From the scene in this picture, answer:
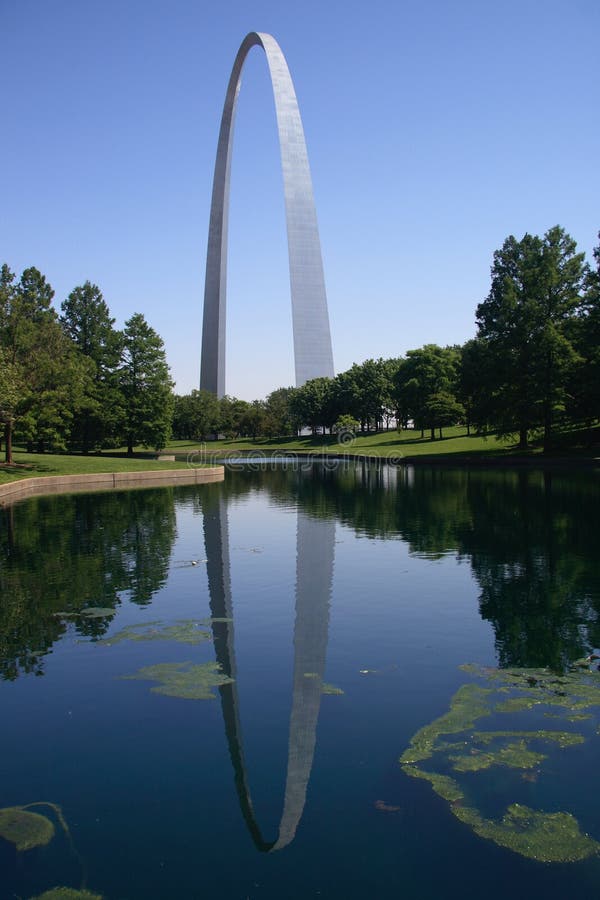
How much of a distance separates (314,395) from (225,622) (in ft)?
279

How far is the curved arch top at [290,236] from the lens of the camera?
67.0m

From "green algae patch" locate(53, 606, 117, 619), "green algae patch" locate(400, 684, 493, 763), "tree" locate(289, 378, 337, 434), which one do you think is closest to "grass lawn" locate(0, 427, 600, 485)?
"tree" locate(289, 378, 337, 434)

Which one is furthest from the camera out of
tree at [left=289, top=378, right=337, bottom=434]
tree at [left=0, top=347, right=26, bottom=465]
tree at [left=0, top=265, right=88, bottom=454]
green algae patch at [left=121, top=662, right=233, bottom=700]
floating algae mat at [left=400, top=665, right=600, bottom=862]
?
tree at [left=289, top=378, right=337, bottom=434]

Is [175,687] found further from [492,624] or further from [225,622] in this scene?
[492,624]

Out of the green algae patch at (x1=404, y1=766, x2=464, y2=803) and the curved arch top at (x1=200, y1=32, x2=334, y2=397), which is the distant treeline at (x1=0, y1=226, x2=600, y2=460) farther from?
the green algae patch at (x1=404, y1=766, x2=464, y2=803)

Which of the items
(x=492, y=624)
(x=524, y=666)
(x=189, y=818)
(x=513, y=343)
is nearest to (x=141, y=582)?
(x=492, y=624)

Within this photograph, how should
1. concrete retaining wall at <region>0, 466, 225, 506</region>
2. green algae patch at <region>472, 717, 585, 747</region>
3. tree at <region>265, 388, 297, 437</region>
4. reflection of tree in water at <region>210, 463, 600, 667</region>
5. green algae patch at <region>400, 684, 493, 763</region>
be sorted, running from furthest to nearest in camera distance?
tree at <region>265, 388, 297, 437</region> < concrete retaining wall at <region>0, 466, 225, 506</region> < reflection of tree in water at <region>210, 463, 600, 667</region> < green algae patch at <region>472, 717, 585, 747</region> < green algae patch at <region>400, 684, 493, 763</region>

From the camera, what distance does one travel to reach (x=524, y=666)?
8.80 metres

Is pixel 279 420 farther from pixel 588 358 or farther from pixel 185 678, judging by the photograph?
pixel 185 678

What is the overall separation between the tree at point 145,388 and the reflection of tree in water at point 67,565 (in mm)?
33067

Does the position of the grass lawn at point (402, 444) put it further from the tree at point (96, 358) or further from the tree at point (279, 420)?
the tree at point (96, 358)

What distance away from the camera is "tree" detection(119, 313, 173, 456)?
60312 mm

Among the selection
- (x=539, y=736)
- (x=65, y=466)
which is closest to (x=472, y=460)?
(x=65, y=466)

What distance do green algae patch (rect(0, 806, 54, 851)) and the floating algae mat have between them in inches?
113
